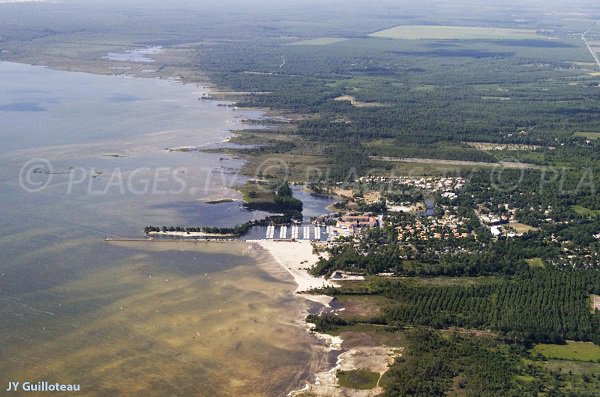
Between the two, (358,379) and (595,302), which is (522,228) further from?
(358,379)

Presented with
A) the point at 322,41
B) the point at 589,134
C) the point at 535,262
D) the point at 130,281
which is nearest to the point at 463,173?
the point at 535,262

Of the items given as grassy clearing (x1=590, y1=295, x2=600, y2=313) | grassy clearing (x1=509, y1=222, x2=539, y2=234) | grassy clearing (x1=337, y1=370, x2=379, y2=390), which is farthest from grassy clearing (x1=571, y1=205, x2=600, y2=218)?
grassy clearing (x1=337, y1=370, x2=379, y2=390)

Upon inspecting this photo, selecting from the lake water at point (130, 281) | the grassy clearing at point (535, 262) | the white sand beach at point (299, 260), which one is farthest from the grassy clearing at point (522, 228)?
the lake water at point (130, 281)

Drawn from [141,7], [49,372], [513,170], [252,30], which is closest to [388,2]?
[141,7]

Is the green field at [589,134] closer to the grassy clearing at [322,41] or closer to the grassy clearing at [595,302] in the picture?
the grassy clearing at [595,302]

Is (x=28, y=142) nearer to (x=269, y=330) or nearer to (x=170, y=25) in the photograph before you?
(x=269, y=330)

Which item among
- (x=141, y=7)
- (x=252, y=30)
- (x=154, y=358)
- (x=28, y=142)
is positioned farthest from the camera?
(x=141, y=7)
